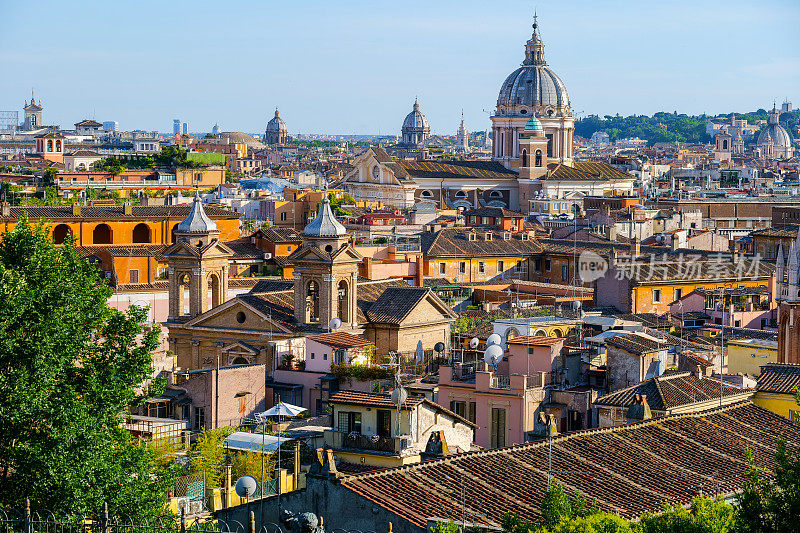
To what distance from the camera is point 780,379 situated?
20391mm

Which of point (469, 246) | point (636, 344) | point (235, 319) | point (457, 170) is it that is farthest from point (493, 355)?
point (457, 170)

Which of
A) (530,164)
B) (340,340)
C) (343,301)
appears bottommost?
(340,340)

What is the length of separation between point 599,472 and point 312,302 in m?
10.8

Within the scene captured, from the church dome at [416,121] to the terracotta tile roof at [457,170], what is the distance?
89493 millimetres

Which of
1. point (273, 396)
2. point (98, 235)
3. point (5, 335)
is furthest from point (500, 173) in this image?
point (5, 335)

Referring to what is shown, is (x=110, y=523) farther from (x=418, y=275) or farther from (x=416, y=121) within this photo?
(x=416, y=121)

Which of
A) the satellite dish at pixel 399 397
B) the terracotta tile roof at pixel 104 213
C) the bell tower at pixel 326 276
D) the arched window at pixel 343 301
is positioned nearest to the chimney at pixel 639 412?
the satellite dish at pixel 399 397

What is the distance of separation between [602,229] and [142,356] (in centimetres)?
3576

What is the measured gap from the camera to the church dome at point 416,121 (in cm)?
15975

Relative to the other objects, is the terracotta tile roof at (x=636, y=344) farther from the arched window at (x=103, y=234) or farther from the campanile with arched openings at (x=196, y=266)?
the arched window at (x=103, y=234)

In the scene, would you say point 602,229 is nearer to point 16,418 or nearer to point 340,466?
point 340,466

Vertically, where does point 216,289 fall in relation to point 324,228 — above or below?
below

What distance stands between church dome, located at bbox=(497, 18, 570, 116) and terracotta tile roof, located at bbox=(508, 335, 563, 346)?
55133 mm

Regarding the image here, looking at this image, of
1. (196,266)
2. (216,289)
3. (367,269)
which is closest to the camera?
(196,266)
